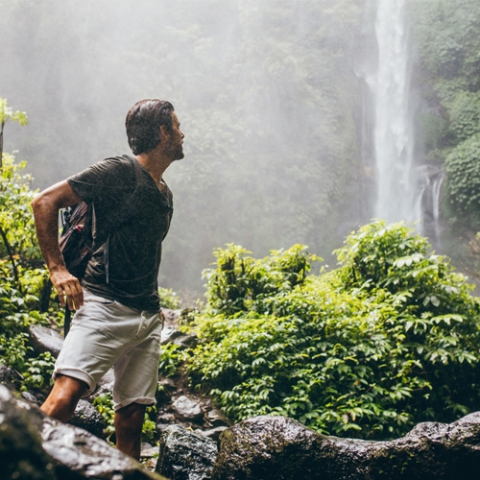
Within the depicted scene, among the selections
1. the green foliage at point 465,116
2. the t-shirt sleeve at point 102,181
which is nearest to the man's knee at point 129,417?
the t-shirt sleeve at point 102,181

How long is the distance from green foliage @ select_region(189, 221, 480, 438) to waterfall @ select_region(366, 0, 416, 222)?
13.7 m

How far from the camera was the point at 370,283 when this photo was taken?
226 inches

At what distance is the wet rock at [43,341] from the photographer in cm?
505

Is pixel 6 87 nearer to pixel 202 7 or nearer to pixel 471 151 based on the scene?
pixel 202 7

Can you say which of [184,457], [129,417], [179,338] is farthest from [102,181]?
[179,338]

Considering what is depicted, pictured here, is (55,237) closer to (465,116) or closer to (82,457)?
(82,457)

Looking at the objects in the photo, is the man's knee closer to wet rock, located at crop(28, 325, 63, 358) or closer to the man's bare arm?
the man's bare arm

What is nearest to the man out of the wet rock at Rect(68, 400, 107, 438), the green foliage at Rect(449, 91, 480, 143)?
the wet rock at Rect(68, 400, 107, 438)

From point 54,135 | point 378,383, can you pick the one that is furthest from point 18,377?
point 54,135

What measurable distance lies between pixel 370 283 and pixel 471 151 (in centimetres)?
1373

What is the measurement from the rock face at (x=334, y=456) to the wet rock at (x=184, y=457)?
0.27 meters

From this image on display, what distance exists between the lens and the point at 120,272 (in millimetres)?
2188

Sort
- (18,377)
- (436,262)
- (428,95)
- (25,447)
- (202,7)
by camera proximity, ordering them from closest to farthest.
A: (25,447), (18,377), (436,262), (428,95), (202,7)

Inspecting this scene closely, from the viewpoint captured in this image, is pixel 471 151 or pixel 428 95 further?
pixel 428 95
